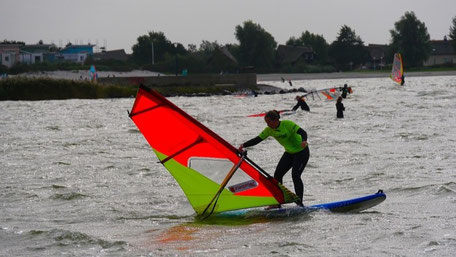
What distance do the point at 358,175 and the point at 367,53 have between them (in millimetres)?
123586

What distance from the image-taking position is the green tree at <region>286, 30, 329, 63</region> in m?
140

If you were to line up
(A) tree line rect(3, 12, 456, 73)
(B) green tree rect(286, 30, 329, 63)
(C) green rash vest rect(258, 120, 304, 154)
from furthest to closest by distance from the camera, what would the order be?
(B) green tree rect(286, 30, 329, 63) → (A) tree line rect(3, 12, 456, 73) → (C) green rash vest rect(258, 120, 304, 154)

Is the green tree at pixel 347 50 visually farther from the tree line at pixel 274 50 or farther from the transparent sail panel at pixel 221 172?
the transparent sail panel at pixel 221 172

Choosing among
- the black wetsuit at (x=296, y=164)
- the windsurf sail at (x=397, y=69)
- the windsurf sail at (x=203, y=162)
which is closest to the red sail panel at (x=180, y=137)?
the windsurf sail at (x=203, y=162)

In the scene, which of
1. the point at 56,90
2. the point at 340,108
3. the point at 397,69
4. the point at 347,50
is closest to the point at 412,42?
the point at 347,50

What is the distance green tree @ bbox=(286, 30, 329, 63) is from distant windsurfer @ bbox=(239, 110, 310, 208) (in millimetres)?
127185

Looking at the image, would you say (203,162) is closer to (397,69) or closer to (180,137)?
(180,137)

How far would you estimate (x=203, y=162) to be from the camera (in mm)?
10844

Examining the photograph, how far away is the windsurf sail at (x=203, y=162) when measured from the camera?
10602 millimetres

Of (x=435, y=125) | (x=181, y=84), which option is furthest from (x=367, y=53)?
(x=435, y=125)

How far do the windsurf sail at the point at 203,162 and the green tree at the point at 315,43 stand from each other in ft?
418

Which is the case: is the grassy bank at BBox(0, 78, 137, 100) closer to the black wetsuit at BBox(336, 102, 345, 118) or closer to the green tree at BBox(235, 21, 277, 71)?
the black wetsuit at BBox(336, 102, 345, 118)

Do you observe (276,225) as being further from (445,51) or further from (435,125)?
(445,51)

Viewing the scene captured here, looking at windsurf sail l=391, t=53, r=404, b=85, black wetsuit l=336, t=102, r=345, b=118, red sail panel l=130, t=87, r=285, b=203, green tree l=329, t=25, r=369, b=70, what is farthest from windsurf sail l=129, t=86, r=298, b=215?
green tree l=329, t=25, r=369, b=70
